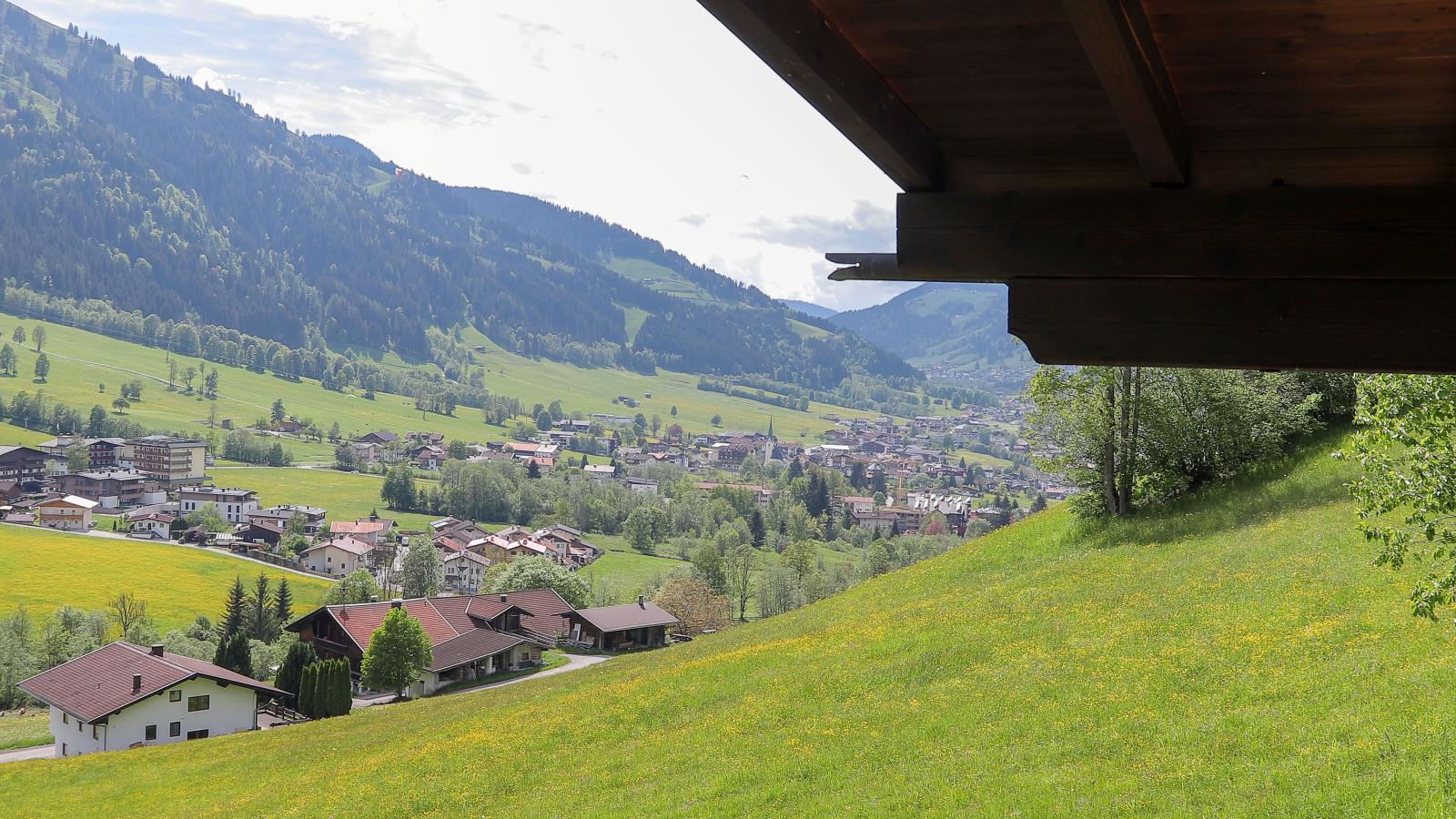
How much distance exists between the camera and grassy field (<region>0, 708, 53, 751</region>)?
53.8 meters

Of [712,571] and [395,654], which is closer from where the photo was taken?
[395,654]

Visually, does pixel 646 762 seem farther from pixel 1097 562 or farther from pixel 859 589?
pixel 859 589

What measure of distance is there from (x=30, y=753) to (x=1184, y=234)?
6295 cm

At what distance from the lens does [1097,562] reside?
2653 centimetres

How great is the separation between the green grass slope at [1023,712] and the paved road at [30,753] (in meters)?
22.1

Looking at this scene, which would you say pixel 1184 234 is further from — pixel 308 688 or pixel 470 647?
pixel 470 647

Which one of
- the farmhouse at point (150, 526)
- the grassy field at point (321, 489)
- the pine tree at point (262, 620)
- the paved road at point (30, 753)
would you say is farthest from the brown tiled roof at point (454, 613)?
the grassy field at point (321, 489)

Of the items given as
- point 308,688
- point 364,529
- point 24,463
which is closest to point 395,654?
point 308,688

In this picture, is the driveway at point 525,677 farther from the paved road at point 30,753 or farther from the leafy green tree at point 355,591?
the leafy green tree at point 355,591

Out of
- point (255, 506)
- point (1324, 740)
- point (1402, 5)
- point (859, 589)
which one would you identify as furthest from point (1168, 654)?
point (255, 506)

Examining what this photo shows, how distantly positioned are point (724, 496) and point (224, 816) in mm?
162647

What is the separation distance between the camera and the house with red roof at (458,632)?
68500 millimetres

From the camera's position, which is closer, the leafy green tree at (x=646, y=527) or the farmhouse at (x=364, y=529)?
the farmhouse at (x=364, y=529)

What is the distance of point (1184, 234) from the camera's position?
4.20 m
